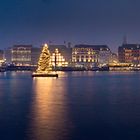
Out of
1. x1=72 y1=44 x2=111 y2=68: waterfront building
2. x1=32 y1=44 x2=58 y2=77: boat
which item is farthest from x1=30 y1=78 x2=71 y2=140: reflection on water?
x1=72 y1=44 x2=111 y2=68: waterfront building

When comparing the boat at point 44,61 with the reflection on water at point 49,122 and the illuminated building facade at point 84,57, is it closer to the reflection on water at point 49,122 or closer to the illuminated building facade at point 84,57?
the reflection on water at point 49,122

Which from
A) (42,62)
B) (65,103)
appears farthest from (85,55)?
(65,103)

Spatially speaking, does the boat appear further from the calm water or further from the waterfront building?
the waterfront building

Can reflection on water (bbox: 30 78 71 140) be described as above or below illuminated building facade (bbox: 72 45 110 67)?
below

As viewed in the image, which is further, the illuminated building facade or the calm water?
A: the illuminated building facade

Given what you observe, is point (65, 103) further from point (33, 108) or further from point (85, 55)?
point (85, 55)

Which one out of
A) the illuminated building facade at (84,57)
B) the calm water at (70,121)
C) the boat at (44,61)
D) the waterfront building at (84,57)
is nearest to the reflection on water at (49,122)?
the calm water at (70,121)

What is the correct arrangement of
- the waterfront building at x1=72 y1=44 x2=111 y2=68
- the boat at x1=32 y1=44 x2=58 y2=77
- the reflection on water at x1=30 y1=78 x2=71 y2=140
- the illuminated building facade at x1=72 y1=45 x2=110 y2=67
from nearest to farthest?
1. the reflection on water at x1=30 y1=78 x2=71 y2=140
2. the boat at x1=32 y1=44 x2=58 y2=77
3. the waterfront building at x1=72 y1=44 x2=111 y2=68
4. the illuminated building facade at x1=72 y1=45 x2=110 y2=67

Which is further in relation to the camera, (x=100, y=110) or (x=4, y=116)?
(x=100, y=110)

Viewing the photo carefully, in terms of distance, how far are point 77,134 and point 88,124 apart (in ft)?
7.20

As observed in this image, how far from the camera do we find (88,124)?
20.8 metres

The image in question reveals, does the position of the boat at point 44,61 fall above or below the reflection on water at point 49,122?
above

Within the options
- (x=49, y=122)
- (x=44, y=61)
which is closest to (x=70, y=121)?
(x=49, y=122)

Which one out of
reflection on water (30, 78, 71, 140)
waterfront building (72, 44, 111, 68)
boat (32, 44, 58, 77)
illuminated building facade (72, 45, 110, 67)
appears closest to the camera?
reflection on water (30, 78, 71, 140)
